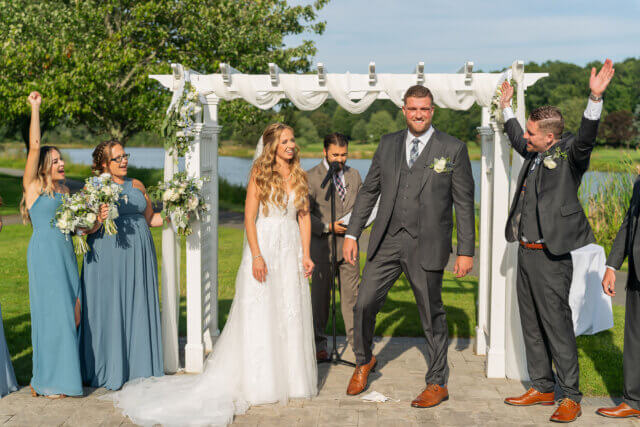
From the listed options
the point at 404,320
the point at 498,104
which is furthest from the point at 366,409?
the point at 404,320

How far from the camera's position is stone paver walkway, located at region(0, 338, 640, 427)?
450 cm

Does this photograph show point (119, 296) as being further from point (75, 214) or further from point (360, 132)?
point (360, 132)

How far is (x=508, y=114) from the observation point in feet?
16.7

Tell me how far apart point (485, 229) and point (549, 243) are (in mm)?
2018

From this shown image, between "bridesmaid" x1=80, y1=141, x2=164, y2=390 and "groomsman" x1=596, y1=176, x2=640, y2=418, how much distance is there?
357 cm

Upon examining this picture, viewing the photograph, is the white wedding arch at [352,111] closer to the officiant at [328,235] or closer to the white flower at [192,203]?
the white flower at [192,203]

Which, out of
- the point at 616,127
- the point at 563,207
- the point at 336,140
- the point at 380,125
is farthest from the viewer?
the point at 616,127

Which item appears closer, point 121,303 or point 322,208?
point 121,303

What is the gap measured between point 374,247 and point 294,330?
2.99ft

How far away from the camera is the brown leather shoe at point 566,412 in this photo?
4480 mm

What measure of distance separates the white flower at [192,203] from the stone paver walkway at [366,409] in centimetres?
166

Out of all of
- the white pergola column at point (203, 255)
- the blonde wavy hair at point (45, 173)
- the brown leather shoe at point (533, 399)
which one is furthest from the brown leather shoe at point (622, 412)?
the blonde wavy hair at point (45, 173)

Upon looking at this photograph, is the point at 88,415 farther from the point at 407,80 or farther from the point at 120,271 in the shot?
the point at 407,80

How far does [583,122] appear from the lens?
4.15m
